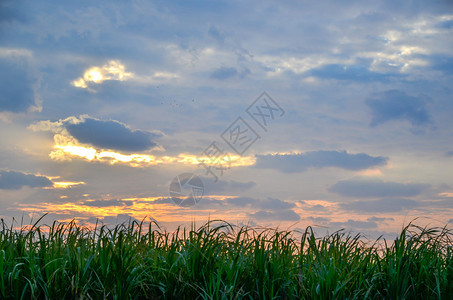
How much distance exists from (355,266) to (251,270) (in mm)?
1612

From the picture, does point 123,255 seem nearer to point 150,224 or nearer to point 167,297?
point 167,297

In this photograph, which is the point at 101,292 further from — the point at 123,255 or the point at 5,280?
the point at 5,280

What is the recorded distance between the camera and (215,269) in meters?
6.41

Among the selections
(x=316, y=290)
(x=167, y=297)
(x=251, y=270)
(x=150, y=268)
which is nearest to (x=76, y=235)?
(x=150, y=268)

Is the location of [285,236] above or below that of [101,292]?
above

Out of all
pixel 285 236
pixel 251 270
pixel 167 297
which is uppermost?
pixel 285 236

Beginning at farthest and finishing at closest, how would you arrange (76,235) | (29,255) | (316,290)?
Result: (76,235)
(29,255)
(316,290)

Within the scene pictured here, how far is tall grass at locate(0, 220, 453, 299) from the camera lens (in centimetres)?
592

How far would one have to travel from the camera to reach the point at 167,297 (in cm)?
616

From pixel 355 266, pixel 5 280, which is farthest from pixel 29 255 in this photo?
pixel 355 266

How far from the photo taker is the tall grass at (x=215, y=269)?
592 centimetres

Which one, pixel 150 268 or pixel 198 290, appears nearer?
pixel 198 290

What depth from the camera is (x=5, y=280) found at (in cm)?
607

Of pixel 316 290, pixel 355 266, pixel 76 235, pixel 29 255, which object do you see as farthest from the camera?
pixel 76 235
